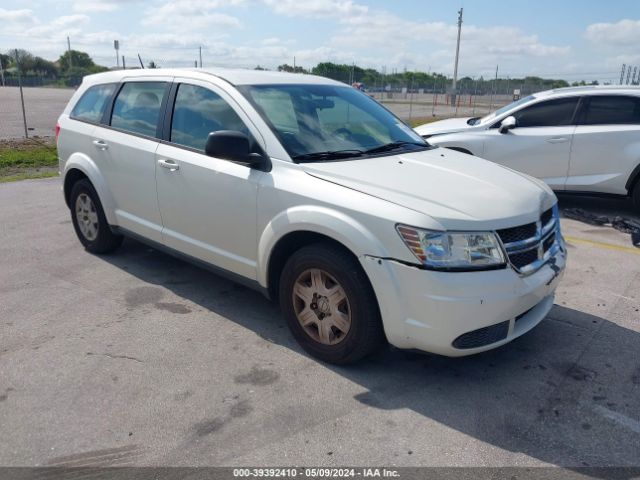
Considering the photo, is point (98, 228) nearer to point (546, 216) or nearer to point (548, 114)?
point (546, 216)

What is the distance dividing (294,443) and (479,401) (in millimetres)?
1134

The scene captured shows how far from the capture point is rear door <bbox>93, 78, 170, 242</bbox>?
4684 mm

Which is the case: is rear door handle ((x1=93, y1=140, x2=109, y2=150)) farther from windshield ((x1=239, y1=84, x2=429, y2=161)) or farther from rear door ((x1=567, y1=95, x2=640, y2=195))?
rear door ((x1=567, y1=95, x2=640, y2=195))

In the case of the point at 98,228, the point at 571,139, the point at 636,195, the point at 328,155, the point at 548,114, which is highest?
the point at 548,114

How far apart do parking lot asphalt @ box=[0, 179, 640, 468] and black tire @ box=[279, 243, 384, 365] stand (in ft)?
0.43

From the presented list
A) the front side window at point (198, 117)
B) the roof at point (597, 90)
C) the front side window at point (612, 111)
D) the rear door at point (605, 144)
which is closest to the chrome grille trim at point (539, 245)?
the front side window at point (198, 117)

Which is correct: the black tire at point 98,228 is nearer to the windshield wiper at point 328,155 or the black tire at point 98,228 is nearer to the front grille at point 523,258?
the windshield wiper at point 328,155

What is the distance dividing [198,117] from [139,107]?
35.3 inches

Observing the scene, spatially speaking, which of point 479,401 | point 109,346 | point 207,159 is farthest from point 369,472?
point 207,159

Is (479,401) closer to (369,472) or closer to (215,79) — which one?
(369,472)

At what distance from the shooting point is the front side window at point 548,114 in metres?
7.74

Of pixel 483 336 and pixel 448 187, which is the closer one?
pixel 483 336

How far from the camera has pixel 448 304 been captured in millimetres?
3035

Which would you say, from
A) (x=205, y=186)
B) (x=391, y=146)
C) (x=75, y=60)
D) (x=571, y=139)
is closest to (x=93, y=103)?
(x=205, y=186)
